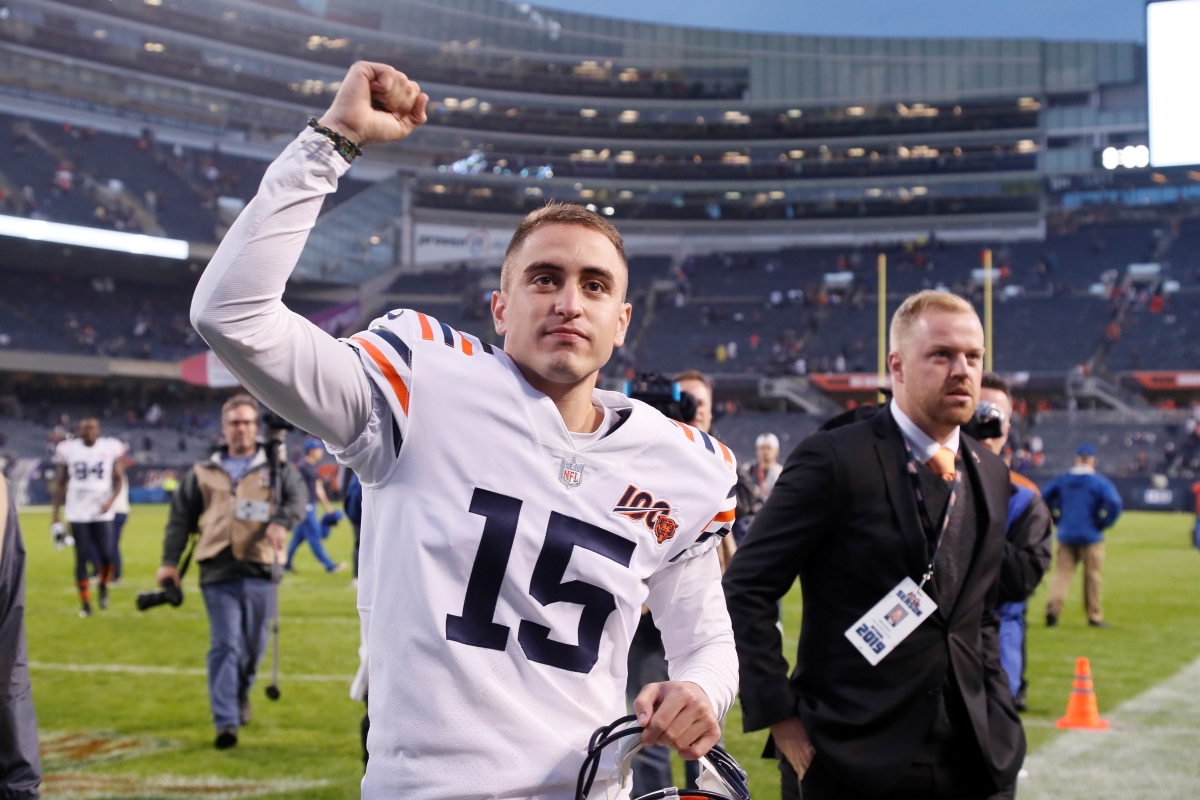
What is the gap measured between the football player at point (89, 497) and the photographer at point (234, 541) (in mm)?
5193

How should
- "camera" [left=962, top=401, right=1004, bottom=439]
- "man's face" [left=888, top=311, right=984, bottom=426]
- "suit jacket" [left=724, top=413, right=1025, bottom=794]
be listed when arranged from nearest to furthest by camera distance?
"suit jacket" [left=724, top=413, right=1025, bottom=794] < "man's face" [left=888, top=311, right=984, bottom=426] < "camera" [left=962, top=401, right=1004, bottom=439]

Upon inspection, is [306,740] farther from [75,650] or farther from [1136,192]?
[1136,192]

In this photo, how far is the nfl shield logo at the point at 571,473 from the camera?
7.29ft

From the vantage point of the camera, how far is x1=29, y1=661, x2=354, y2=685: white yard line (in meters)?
8.68

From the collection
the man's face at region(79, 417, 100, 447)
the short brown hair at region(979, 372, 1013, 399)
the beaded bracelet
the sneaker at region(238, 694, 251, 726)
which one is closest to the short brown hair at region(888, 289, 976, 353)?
the beaded bracelet

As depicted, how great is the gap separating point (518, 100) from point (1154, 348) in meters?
34.7

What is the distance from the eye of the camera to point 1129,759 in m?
6.37

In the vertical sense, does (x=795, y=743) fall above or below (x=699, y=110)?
below

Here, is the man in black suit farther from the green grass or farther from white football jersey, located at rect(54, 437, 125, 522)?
white football jersey, located at rect(54, 437, 125, 522)

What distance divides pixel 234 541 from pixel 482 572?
5.25 metres

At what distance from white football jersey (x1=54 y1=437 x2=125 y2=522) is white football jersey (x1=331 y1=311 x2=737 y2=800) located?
10.7 metres

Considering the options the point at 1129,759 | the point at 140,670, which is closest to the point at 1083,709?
the point at 1129,759

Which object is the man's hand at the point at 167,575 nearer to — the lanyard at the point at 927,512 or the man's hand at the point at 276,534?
the man's hand at the point at 276,534

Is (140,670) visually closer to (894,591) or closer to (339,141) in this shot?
(894,591)
